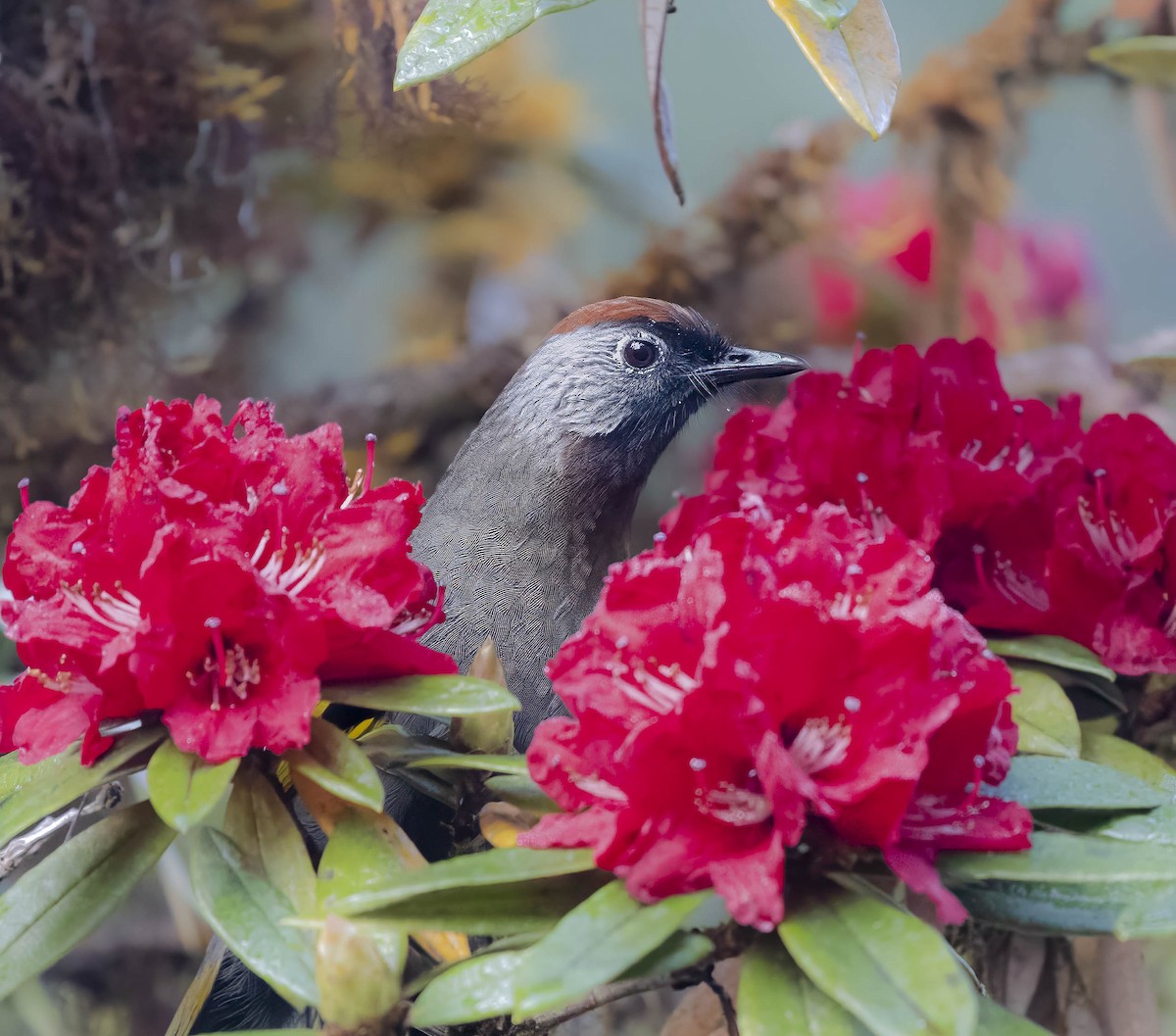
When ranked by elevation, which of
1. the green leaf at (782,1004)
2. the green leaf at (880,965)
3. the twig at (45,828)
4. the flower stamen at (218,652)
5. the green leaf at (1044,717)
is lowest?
the green leaf at (1044,717)

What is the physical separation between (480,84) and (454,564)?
90 centimetres

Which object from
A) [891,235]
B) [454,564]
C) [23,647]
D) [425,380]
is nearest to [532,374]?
[454,564]

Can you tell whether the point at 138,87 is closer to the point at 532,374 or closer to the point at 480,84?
the point at 480,84

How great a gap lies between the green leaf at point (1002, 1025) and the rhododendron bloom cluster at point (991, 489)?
31cm

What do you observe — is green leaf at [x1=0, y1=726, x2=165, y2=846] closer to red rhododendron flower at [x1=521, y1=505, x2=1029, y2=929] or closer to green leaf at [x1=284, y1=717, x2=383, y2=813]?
green leaf at [x1=284, y1=717, x2=383, y2=813]

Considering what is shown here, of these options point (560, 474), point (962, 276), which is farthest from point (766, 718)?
point (962, 276)

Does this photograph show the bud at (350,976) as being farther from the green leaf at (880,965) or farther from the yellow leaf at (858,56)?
the yellow leaf at (858,56)

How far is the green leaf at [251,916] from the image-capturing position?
0.52m

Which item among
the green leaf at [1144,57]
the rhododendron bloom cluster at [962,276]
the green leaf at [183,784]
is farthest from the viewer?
the rhododendron bloom cluster at [962,276]

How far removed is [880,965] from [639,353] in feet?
2.10

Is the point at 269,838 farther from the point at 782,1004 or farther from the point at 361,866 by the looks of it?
the point at 782,1004

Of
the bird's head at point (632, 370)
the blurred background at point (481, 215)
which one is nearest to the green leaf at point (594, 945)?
the bird's head at point (632, 370)

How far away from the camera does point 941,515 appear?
2.56 feet

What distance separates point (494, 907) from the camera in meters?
0.54
